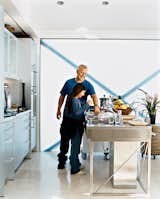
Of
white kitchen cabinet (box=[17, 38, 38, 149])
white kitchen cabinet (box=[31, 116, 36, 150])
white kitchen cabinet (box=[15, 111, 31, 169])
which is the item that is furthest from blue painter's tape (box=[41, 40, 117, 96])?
white kitchen cabinet (box=[15, 111, 31, 169])

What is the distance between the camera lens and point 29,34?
17.6ft

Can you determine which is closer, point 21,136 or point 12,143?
point 12,143

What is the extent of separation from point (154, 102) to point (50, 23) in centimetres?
251

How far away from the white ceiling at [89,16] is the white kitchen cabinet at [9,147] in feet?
5.06

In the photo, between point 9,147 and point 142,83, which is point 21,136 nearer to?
point 9,147

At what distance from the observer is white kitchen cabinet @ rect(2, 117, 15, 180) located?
11.6ft

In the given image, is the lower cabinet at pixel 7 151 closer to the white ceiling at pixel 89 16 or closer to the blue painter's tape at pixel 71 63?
the white ceiling at pixel 89 16

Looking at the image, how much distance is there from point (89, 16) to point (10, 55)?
145 cm

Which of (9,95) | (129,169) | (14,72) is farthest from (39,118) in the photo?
(129,169)

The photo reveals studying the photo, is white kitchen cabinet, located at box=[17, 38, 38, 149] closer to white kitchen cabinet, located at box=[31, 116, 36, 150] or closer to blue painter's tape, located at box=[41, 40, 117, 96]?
white kitchen cabinet, located at box=[31, 116, 36, 150]

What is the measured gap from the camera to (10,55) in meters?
4.42

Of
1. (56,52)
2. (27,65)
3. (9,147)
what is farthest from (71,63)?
(9,147)

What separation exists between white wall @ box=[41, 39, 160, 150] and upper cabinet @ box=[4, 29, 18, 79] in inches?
52.2

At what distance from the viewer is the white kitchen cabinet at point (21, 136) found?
4138 mm
